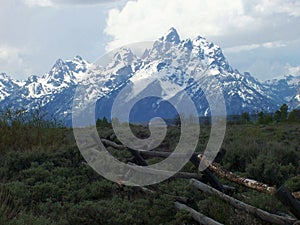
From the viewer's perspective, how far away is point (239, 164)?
526 inches

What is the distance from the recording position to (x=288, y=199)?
22.5ft

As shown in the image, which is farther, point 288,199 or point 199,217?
point 199,217

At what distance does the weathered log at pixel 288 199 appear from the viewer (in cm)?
679

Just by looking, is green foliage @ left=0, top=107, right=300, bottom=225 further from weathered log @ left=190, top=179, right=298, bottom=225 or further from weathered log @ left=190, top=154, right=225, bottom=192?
weathered log @ left=190, top=154, right=225, bottom=192

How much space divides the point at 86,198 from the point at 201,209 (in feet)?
9.75

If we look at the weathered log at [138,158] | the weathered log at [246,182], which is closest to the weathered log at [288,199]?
the weathered log at [246,182]

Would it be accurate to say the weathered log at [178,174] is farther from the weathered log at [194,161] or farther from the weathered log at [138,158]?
the weathered log at [138,158]

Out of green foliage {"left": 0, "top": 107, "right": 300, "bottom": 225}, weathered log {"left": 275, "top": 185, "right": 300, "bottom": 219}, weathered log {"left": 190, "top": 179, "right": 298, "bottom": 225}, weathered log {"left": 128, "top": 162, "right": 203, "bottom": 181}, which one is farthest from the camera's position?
weathered log {"left": 128, "top": 162, "right": 203, "bottom": 181}

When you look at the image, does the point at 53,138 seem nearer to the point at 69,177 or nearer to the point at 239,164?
the point at 69,177

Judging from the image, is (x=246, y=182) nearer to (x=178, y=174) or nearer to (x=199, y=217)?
(x=199, y=217)

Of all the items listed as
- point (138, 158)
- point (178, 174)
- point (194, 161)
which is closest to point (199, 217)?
point (194, 161)

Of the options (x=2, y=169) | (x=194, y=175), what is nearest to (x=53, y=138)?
(x=2, y=169)

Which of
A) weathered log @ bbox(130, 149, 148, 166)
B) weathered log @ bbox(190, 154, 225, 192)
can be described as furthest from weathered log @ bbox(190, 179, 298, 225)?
weathered log @ bbox(130, 149, 148, 166)

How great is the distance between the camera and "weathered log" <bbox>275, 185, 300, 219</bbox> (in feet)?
22.3
